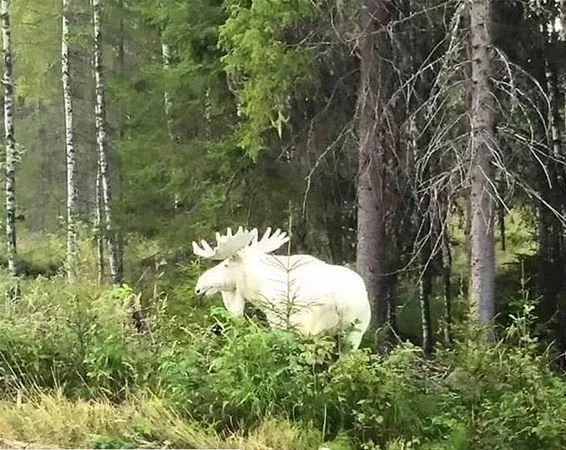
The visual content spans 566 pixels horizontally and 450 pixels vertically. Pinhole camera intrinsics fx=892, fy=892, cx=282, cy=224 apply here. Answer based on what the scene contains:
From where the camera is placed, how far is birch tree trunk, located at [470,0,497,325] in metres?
6.91

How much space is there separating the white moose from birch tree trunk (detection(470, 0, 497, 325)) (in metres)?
1.32

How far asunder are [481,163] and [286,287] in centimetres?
205

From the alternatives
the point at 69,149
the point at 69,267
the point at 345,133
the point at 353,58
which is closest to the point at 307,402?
the point at 69,267

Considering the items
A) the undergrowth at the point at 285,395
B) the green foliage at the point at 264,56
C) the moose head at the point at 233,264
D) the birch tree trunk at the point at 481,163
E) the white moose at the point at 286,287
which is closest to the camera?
the undergrowth at the point at 285,395

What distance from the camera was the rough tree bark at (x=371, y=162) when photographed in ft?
27.0

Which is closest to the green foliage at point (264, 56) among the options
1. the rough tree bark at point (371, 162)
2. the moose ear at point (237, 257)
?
the rough tree bark at point (371, 162)

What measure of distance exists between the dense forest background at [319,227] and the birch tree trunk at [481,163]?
0.02m

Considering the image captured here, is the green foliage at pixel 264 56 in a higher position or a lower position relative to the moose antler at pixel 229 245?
higher

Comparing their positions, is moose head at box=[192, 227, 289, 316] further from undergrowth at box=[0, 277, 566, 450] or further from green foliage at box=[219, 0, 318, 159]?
green foliage at box=[219, 0, 318, 159]

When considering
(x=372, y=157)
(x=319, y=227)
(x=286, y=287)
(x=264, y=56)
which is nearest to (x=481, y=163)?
(x=372, y=157)

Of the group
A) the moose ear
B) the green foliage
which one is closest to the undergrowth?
the moose ear

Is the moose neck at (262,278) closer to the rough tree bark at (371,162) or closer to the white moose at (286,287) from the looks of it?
the white moose at (286,287)

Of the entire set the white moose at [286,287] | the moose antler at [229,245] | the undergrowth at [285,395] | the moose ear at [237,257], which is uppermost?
the moose antler at [229,245]

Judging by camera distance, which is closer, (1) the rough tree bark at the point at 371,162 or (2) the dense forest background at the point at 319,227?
(2) the dense forest background at the point at 319,227
